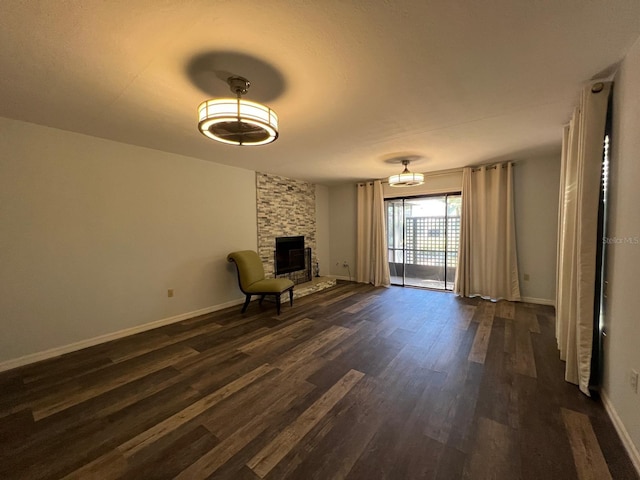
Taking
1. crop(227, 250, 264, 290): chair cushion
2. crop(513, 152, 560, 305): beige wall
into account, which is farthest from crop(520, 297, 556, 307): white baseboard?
crop(227, 250, 264, 290): chair cushion

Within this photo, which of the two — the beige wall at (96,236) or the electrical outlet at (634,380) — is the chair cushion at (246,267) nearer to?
the beige wall at (96,236)

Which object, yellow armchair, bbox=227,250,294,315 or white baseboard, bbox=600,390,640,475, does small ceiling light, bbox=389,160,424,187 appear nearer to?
yellow armchair, bbox=227,250,294,315

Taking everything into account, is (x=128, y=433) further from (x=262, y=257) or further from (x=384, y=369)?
(x=262, y=257)

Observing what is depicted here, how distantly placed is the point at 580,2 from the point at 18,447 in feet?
13.0

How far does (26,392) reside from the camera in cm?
202

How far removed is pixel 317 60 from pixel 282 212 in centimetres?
371

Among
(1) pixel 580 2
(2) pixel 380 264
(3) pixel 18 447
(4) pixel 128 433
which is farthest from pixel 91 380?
(2) pixel 380 264

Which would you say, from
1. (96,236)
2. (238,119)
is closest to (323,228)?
(96,236)

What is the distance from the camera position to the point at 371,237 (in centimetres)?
571

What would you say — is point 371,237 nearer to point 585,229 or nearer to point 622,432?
point 585,229

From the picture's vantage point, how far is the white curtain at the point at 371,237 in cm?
554

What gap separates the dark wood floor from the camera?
4.45ft

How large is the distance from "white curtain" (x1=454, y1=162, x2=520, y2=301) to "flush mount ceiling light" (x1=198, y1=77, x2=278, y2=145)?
4.00 metres

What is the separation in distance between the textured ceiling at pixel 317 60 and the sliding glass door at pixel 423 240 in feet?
8.67
